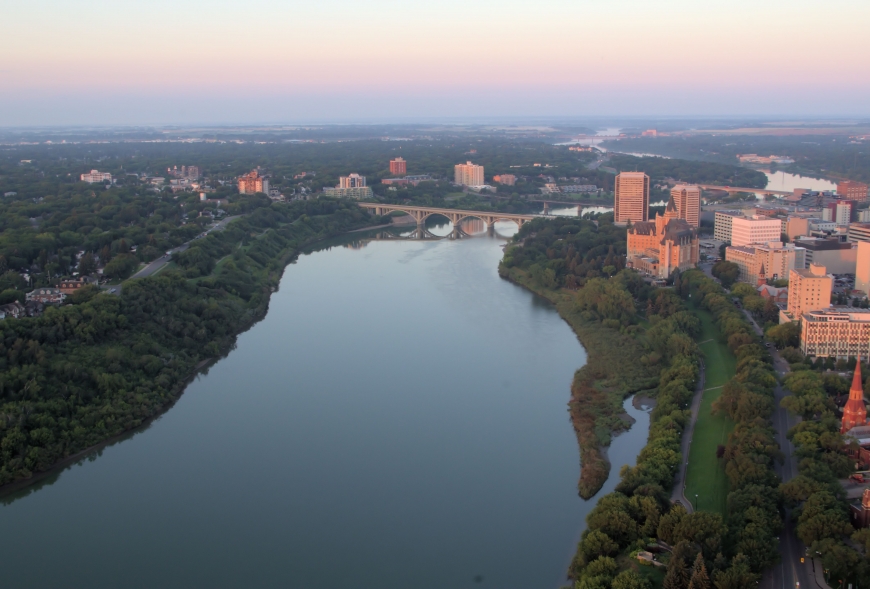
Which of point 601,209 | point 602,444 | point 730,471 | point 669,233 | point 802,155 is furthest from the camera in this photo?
point 802,155

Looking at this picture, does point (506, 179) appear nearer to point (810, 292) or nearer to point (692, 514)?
point (810, 292)

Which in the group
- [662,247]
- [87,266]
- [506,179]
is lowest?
[506,179]

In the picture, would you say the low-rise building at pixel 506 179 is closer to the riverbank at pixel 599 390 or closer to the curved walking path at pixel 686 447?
the riverbank at pixel 599 390

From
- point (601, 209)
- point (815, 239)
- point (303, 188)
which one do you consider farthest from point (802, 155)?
point (815, 239)

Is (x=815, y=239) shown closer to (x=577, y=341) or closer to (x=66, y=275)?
(x=577, y=341)

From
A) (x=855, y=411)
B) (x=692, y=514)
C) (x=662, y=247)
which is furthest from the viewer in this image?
(x=662, y=247)

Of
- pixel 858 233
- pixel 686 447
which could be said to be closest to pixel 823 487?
pixel 686 447
